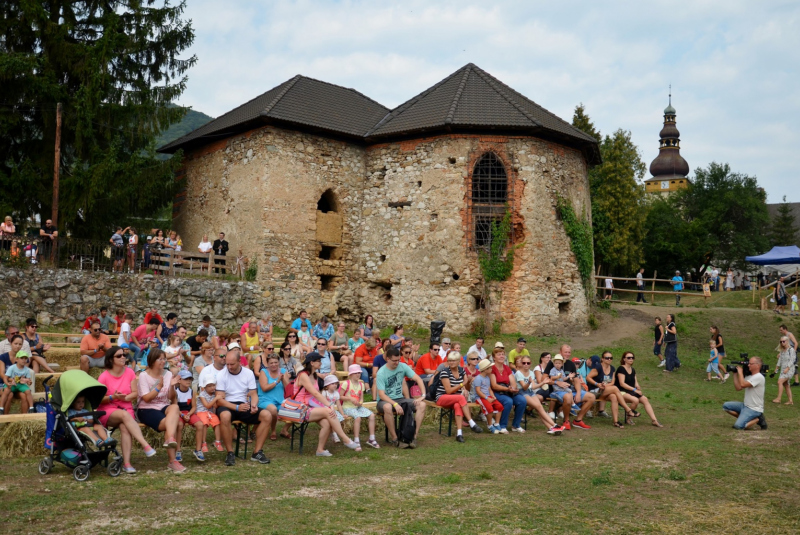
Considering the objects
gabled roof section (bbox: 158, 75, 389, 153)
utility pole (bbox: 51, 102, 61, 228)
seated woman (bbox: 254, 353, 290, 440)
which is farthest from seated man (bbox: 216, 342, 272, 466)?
gabled roof section (bbox: 158, 75, 389, 153)

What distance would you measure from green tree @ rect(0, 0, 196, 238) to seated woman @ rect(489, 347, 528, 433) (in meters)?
14.0

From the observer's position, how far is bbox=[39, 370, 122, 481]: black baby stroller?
6.94 m

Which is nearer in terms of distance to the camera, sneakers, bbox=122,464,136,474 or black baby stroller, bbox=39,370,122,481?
black baby stroller, bbox=39,370,122,481

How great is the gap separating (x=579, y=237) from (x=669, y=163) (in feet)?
240

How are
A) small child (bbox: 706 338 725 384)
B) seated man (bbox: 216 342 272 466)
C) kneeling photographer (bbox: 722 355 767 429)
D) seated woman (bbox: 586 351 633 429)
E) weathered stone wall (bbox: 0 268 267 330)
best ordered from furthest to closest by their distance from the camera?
small child (bbox: 706 338 725 384), weathered stone wall (bbox: 0 268 267 330), seated woman (bbox: 586 351 633 429), kneeling photographer (bbox: 722 355 767 429), seated man (bbox: 216 342 272 466)

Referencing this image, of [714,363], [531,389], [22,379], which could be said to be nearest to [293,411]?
[22,379]

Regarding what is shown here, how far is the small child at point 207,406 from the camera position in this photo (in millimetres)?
8195

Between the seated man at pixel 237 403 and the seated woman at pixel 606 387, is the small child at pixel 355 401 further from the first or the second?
the seated woman at pixel 606 387

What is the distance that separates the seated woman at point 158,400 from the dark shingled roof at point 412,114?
44.2ft

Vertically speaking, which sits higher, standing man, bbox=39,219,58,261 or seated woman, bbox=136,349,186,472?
standing man, bbox=39,219,58,261

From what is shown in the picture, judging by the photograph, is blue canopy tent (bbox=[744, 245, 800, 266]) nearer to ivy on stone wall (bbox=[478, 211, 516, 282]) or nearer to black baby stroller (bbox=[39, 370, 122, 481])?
ivy on stone wall (bbox=[478, 211, 516, 282])

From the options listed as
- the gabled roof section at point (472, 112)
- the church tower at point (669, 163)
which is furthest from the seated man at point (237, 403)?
the church tower at point (669, 163)

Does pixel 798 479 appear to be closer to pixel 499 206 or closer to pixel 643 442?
pixel 643 442

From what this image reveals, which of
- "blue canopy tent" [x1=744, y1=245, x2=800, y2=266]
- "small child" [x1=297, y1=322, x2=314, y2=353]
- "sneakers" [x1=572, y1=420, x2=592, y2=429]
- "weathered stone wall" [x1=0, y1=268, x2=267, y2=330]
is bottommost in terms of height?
"sneakers" [x1=572, y1=420, x2=592, y2=429]
